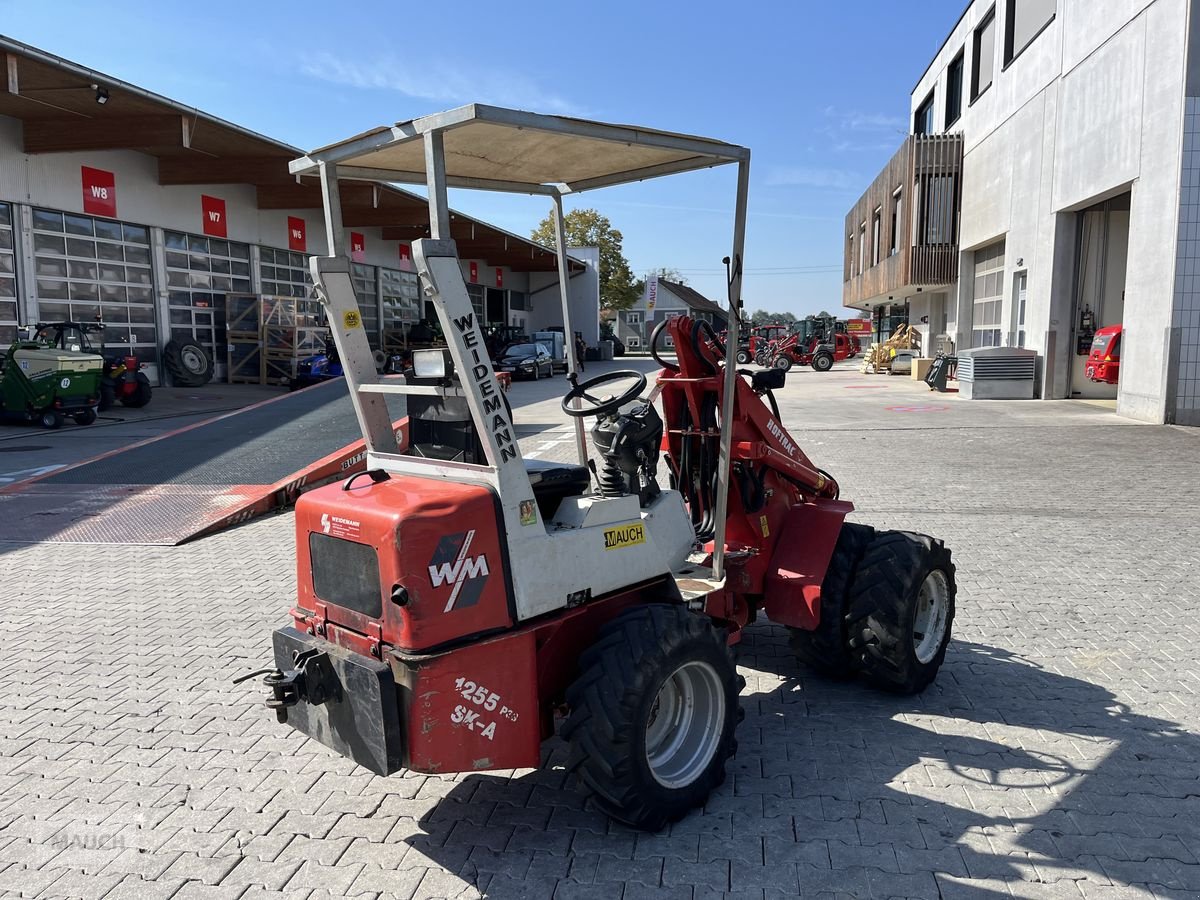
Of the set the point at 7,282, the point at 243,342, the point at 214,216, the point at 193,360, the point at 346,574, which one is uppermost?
the point at 214,216

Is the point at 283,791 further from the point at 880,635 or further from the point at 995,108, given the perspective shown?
the point at 995,108

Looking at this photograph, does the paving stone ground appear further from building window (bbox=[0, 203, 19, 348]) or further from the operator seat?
building window (bbox=[0, 203, 19, 348])

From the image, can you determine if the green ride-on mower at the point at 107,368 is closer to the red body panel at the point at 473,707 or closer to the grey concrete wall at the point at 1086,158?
the red body panel at the point at 473,707

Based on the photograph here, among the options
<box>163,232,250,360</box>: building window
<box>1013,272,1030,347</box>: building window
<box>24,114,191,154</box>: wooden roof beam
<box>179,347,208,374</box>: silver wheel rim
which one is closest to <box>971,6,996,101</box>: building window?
<box>1013,272,1030,347</box>: building window

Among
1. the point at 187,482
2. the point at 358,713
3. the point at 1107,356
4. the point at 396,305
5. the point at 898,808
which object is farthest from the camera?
the point at 396,305

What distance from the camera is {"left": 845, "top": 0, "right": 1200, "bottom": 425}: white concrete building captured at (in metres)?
15.3

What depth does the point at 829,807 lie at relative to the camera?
3.44 meters

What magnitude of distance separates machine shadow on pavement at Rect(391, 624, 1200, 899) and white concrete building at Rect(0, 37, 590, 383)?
17.9 m

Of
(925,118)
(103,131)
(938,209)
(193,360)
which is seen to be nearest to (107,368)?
(193,360)

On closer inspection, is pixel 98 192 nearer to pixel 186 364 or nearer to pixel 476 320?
pixel 186 364

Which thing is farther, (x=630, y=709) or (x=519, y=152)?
(x=519, y=152)

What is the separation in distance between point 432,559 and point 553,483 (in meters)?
0.72

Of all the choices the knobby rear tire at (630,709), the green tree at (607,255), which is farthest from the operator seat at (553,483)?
the green tree at (607,255)
